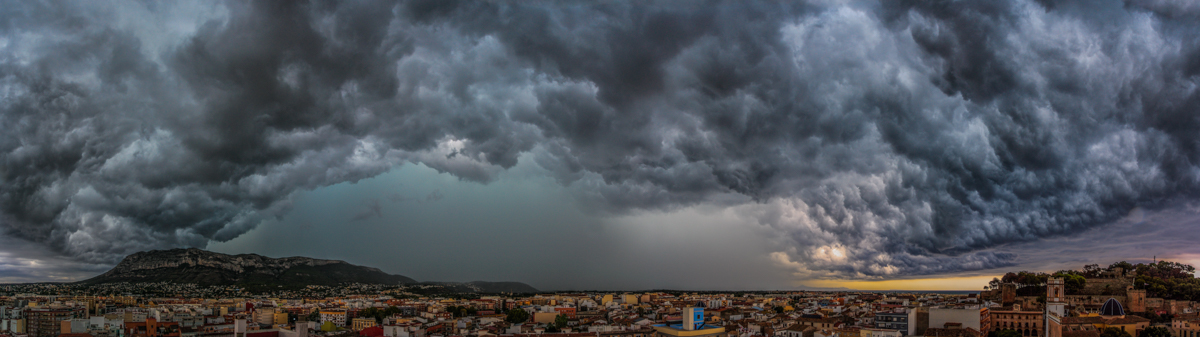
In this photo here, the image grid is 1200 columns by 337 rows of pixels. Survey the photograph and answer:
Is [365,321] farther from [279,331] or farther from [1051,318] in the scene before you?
[1051,318]

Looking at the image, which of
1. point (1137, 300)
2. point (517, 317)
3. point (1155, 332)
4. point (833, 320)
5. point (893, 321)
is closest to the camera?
point (1155, 332)

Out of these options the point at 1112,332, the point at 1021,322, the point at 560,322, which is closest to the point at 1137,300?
the point at 1021,322

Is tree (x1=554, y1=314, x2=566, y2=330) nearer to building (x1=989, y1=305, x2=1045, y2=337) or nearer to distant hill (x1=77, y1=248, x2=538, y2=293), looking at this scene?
building (x1=989, y1=305, x2=1045, y2=337)

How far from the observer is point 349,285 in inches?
7790

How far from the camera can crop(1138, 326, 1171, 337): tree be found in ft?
167

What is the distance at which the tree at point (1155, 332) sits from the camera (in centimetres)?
5097

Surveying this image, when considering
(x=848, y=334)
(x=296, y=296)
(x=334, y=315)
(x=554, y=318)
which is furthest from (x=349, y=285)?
(x=848, y=334)

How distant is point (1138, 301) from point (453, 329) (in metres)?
65.3

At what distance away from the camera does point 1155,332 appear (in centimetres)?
5144

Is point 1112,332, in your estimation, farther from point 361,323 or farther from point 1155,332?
point 361,323

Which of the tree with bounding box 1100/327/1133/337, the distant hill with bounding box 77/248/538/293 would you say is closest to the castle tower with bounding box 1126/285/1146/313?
the tree with bounding box 1100/327/1133/337

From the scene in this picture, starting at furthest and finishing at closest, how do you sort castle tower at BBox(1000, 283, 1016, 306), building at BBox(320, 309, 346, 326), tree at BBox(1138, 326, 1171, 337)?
1. building at BBox(320, 309, 346, 326)
2. castle tower at BBox(1000, 283, 1016, 306)
3. tree at BBox(1138, 326, 1171, 337)

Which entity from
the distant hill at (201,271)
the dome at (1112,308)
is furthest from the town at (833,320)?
the distant hill at (201,271)

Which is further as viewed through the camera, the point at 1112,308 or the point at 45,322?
the point at 45,322
